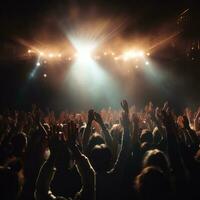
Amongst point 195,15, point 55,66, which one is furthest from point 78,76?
point 195,15

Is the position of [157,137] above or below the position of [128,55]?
below

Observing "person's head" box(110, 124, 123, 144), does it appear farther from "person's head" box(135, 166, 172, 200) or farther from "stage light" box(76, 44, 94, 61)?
"stage light" box(76, 44, 94, 61)

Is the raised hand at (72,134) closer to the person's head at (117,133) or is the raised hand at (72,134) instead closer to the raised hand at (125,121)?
the raised hand at (125,121)

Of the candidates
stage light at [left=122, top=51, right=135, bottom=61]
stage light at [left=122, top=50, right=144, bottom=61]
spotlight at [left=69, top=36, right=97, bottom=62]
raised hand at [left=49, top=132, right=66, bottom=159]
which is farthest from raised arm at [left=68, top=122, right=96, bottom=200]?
spotlight at [left=69, top=36, right=97, bottom=62]

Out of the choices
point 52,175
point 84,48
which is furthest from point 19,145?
point 84,48

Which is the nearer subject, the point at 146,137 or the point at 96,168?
the point at 96,168

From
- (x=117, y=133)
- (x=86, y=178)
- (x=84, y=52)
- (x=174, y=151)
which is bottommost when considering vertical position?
(x=86, y=178)

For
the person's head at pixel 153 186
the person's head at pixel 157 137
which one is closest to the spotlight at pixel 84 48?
the person's head at pixel 157 137

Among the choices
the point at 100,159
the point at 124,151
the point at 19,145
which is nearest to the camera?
the point at 100,159

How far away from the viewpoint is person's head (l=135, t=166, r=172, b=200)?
210 centimetres

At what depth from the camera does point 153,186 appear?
211 centimetres

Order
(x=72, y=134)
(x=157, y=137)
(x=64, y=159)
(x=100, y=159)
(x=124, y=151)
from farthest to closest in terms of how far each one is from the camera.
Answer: (x=157, y=137) → (x=124, y=151) → (x=100, y=159) → (x=64, y=159) → (x=72, y=134)

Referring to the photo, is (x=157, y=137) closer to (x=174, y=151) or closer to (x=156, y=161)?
(x=174, y=151)

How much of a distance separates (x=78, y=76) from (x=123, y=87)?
2.85 m
